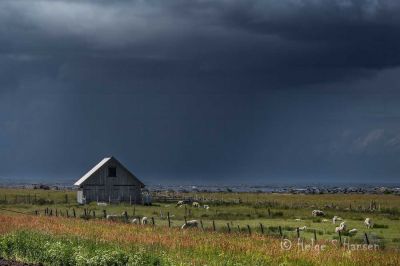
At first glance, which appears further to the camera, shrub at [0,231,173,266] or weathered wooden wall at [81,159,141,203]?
weathered wooden wall at [81,159,141,203]

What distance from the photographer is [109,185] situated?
83.5 m

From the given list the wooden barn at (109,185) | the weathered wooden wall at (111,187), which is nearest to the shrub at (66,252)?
the wooden barn at (109,185)

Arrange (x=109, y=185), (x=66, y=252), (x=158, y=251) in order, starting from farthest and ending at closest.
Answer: (x=109, y=185)
(x=158, y=251)
(x=66, y=252)

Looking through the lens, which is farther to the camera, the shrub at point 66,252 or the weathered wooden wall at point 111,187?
the weathered wooden wall at point 111,187

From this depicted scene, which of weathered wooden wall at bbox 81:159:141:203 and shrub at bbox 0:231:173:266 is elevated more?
weathered wooden wall at bbox 81:159:141:203

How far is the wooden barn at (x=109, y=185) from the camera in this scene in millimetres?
82625

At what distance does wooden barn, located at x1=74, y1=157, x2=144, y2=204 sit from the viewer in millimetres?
82625

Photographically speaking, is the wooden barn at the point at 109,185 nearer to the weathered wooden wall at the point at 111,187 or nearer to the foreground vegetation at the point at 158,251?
the weathered wooden wall at the point at 111,187

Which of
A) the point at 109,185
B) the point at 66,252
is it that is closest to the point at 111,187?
the point at 109,185

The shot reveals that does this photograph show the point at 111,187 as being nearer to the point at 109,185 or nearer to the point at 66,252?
the point at 109,185

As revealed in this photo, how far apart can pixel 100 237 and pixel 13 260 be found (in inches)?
187

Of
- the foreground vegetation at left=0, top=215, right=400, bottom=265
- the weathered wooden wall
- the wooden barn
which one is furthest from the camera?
the weathered wooden wall

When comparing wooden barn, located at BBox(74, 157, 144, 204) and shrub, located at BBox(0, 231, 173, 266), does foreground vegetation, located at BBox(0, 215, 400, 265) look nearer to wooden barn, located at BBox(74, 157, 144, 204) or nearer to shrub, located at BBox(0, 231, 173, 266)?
shrub, located at BBox(0, 231, 173, 266)

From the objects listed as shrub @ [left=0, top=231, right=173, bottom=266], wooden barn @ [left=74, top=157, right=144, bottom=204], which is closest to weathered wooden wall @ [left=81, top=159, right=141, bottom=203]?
wooden barn @ [left=74, top=157, right=144, bottom=204]
